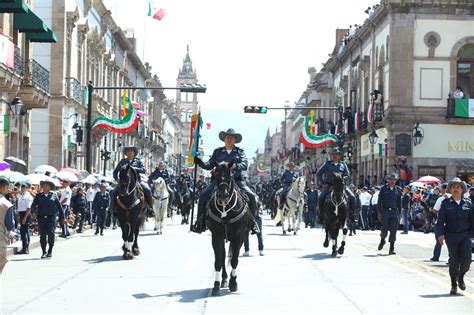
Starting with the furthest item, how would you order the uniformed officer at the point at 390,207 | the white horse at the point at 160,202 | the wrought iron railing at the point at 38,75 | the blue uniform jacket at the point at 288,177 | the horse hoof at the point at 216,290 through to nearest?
the wrought iron railing at the point at 38,75
the white horse at the point at 160,202
the blue uniform jacket at the point at 288,177
the uniformed officer at the point at 390,207
the horse hoof at the point at 216,290

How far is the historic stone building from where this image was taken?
2786 cm

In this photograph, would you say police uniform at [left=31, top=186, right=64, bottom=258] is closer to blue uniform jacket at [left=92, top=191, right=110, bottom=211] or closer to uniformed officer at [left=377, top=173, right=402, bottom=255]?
uniformed officer at [left=377, top=173, right=402, bottom=255]

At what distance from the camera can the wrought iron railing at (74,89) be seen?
4619 cm

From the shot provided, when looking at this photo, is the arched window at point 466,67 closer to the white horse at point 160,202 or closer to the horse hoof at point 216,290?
the white horse at point 160,202

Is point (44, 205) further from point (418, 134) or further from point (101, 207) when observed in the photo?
point (418, 134)

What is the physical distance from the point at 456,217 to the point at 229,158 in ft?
11.8

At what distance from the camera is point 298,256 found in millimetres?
19578

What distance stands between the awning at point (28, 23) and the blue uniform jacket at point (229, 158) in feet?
62.1

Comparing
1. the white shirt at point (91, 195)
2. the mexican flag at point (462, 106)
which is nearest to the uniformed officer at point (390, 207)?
the white shirt at point (91, 195)

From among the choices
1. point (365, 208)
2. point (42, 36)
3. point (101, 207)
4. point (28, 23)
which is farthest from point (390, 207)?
point (42, 36)

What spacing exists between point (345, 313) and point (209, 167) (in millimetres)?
3953

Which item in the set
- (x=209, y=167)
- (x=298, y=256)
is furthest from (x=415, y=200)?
(x=209, y=167)

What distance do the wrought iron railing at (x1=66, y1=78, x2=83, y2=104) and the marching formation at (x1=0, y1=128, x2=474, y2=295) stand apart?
12618 mm

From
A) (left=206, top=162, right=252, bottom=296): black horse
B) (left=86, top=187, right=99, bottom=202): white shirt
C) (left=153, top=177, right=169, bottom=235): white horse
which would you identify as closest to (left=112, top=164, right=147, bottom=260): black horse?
(left=206, top=162, right=252, bottom=296): black horse
